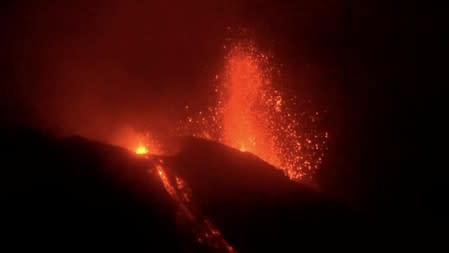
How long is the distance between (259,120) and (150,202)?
15607mm

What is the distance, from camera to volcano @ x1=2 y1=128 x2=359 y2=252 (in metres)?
9.82

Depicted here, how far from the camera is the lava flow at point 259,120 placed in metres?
25.5

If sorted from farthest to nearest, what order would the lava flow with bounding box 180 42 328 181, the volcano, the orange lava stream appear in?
the lava flow with bounding box 180 42 328 181 < the orange lava stream < the volcano

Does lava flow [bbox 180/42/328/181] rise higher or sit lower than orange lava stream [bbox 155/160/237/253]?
higher

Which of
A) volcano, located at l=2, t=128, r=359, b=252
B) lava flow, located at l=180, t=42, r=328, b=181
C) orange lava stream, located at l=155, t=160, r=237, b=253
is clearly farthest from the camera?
lava flow, located at l=180, t=42, r=328, b=181

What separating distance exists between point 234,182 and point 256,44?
1760 centimetres

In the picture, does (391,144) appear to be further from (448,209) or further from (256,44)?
(256,44)

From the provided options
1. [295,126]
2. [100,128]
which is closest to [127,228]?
[100,128]

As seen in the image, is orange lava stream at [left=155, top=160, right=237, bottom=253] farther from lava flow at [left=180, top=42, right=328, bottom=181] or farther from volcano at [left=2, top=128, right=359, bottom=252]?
lava flow at [left=180, top=42, right=328, bottom=181]

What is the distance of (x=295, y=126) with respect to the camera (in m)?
27.3

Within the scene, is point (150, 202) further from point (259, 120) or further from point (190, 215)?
point (259, 120)

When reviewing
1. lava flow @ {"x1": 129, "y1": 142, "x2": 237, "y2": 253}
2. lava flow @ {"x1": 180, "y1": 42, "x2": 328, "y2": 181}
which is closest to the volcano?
lava flow @ {"x1": 129, "y1": 142, "x2": 237, "y2": 253}

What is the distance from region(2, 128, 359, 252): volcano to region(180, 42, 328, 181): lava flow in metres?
11.0

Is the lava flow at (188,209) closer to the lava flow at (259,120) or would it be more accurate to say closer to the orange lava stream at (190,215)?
the orange lava stream at (190,215)
